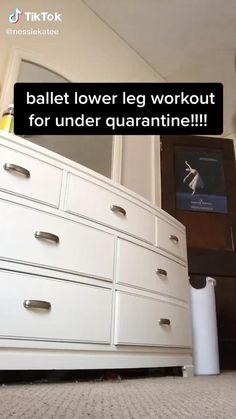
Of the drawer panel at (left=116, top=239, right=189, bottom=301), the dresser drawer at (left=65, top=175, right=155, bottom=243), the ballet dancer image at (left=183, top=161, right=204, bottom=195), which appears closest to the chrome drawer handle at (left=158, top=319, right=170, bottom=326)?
the drawer panel at (left=116, top=239, right=189, bottom=301)

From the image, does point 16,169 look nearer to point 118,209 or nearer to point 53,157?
point 53,157

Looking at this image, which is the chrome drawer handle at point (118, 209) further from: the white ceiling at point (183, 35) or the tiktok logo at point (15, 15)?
the white ceiling at point (183, 35)

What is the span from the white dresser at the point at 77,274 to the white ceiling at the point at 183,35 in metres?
1.66

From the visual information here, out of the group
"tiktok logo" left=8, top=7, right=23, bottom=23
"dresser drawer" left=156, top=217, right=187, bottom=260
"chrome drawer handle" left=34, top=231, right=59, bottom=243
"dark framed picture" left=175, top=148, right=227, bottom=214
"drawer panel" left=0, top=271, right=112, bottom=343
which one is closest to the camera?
"drawer panel" left=0, top=271, right=112, bottom=343

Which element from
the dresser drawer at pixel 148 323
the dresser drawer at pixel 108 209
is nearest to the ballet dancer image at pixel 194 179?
the dresser drawer at pixel 108 209

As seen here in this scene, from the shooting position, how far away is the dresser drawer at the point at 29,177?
98 cm

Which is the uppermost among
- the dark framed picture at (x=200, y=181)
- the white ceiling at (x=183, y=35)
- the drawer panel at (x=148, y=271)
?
the white ceiling at (x=183, y=35)

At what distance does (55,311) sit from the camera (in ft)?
3.10

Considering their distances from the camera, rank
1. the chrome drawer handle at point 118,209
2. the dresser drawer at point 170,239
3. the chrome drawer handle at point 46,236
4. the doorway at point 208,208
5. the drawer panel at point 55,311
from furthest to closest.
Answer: the doorway at point 208,208 → the dresser drawer at point 170,239 → the chrome drawer handle at point 118,209 → the chrome drawer handle at point 46,236 → the drawer panel at point 55,311

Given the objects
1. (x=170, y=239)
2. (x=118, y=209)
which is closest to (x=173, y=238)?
(x=170, y=239)

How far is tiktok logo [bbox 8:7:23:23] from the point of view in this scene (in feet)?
5.73

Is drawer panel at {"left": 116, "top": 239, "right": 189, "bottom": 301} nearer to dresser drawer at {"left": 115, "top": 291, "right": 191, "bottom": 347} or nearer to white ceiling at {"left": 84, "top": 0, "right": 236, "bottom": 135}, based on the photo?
dresser drawer at {"left": 115, "top": 291, "right": 191, "bottom": 347}

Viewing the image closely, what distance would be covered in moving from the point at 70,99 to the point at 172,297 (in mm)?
1220

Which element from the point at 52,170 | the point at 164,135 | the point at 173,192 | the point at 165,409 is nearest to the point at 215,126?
the point at 164,135
